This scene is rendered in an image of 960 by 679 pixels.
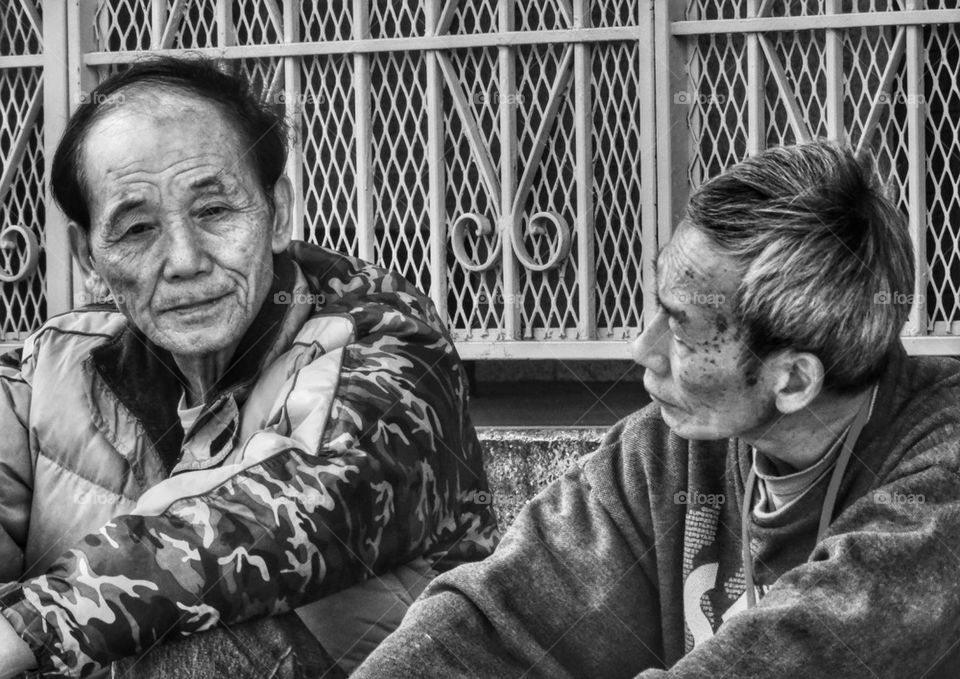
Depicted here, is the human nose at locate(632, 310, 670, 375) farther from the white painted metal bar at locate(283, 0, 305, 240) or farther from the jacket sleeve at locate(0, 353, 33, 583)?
the white painted metal bar at locate(283, 0, 305, 240)

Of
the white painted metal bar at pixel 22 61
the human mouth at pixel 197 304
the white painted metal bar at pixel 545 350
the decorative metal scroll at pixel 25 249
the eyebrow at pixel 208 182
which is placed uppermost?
the eyebrow at pixel 208 182

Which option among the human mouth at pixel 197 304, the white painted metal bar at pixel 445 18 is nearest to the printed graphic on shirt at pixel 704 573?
the human mouth at pixel 197 304

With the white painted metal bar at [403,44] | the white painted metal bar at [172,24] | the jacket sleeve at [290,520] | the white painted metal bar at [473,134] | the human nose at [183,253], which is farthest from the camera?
the white painted metal bar at [172,24]

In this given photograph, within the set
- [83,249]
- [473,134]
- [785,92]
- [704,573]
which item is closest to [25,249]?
[473,134]

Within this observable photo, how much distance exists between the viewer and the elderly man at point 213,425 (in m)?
2.65

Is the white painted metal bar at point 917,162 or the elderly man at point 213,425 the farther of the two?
the white painted metal bar at point 917,162

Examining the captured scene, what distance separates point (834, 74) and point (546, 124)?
0.82 m

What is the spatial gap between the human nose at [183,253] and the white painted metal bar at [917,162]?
2.15 m

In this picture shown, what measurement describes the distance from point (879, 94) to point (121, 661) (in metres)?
2.69

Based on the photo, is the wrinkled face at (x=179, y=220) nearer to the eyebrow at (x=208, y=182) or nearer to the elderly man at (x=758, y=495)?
the eyebrow at (x=208, y=182)

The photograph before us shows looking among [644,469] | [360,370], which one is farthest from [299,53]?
[644,469]

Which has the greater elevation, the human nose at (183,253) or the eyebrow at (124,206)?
the eyebrow at (124,206)

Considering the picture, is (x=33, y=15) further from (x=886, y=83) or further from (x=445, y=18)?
(x=886, y=83)

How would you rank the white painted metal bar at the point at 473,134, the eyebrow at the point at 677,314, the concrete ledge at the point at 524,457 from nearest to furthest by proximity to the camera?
the eyebrow at the point at 677,314
the concrete ledge at the point at 524,457
the white painted metal bar at the point at 473,134
